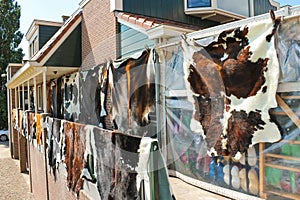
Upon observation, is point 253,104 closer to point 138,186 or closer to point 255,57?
point 255,57

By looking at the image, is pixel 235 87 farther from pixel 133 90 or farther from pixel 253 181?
pixel 133 90

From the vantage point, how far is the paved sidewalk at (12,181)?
10.5 meters

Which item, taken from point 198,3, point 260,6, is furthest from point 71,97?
point 260,6

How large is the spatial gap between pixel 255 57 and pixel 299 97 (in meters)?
0.55

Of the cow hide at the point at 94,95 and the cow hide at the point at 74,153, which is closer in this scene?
the cow hide at the point at 74,153

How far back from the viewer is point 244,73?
271 centimetres

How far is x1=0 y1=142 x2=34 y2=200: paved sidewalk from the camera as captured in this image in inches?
413

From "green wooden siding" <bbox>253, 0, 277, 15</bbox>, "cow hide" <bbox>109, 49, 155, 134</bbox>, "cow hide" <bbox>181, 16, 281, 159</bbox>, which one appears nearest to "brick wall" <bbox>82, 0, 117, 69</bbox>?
"cow hide" <bbox>109, 49, 155, 134</bbox>

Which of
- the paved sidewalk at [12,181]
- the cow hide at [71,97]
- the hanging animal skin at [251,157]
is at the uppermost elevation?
the cow hide at [71,97]

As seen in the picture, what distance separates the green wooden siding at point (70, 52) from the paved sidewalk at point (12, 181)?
5.64 m

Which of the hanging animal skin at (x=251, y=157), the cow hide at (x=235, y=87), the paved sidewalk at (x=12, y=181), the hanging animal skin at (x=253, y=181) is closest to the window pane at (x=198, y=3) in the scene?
the cow hide at (x=235, y=87)

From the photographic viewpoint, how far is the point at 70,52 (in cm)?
859

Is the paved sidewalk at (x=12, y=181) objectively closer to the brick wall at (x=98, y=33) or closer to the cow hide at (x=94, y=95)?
the cow hide at (x=94, y=95)

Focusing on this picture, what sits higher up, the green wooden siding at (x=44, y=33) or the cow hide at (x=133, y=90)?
the green wooden siding at (x=44, y=33)
